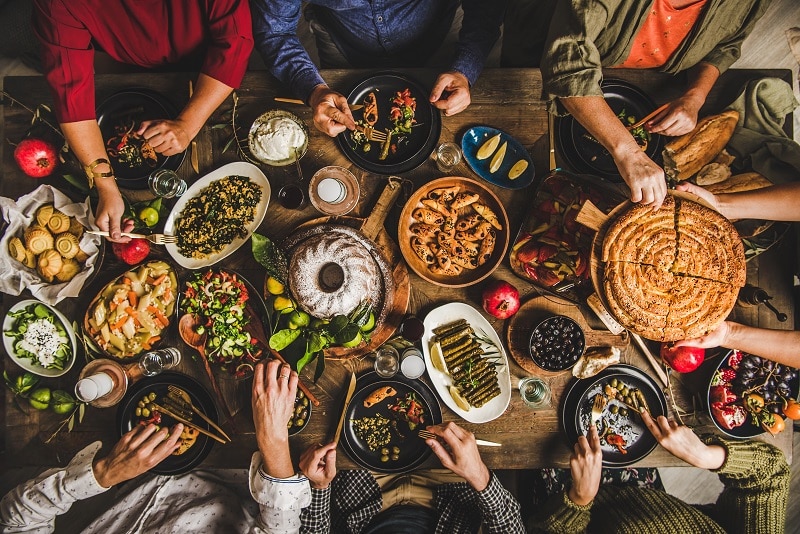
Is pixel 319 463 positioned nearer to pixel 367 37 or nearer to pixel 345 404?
pixel 345 404

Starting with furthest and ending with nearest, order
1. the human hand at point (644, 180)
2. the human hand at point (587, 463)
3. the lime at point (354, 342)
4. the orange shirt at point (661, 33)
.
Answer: the human hand at point (587, 463) → the lime at point (354, 342) → the orange shirt at point (661, 33) → the human hand at point (644, 180)

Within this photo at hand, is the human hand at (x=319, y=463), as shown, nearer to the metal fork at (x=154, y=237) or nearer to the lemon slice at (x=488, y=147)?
the metal fork at (x=154, y=237)

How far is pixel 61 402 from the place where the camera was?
233 cm

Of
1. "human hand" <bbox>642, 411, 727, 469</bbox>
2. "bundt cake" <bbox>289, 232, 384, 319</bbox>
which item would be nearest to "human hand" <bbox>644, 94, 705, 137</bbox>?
"human hand" <bbox>642, 411, 727, 469</bbox>

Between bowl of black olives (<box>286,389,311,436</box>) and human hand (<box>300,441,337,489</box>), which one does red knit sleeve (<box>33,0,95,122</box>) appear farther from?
human hand (<box>300,441,337,489</box>)

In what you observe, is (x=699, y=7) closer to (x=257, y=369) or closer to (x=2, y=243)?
(x=257, y=369)

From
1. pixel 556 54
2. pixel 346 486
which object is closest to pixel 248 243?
pixel 346 486

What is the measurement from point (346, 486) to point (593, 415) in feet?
4.59

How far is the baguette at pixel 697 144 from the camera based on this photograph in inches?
91.7

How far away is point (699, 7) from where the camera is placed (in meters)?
2.08

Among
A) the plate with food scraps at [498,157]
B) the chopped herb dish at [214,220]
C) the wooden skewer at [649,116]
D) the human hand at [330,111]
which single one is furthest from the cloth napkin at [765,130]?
the chopped herb dish at [214,220]

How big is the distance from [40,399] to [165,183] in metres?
1.23

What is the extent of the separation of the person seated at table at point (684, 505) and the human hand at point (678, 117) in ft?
4.62

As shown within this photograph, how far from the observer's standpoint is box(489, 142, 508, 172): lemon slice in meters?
2.37
